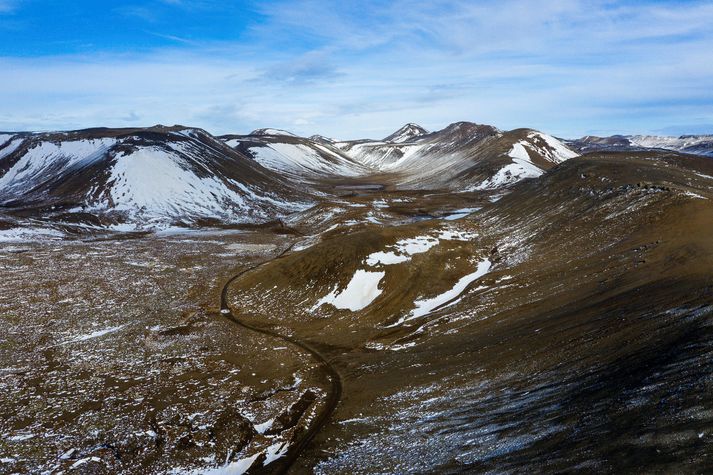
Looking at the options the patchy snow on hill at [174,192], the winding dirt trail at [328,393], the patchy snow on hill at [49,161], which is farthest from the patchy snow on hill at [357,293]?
the patchy snow on hill at [49,161]

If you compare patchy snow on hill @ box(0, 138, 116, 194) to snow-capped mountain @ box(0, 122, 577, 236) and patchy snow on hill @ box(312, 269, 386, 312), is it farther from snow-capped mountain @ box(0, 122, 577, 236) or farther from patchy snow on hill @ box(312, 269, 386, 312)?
patchy snow on hill @ box(312, 269, 386, 312)

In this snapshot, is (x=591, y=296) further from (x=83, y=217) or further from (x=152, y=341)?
(x=83, y=217)

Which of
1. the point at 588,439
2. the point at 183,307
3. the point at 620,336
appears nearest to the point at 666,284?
the point at 620,336

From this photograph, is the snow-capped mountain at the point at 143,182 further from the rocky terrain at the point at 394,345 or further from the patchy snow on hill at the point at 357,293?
the patchy snow on hill at the point at 357,293

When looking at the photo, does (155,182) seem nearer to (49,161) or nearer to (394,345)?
(49,161)

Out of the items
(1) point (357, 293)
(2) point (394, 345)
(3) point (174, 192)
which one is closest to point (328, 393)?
(2) point (394, 345)

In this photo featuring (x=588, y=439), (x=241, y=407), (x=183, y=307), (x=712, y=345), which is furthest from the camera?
(x=183, y=307)
